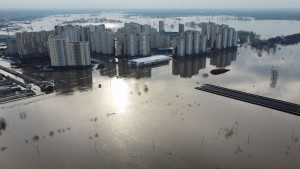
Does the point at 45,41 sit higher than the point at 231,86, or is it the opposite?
the point at 45,41

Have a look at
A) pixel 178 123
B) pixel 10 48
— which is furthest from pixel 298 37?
pixel 10 48

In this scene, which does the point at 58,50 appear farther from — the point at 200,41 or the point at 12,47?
the point at 200,41

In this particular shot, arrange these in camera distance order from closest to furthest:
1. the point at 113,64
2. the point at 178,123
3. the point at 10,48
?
the point at 178,123, the point at 113,64, the point at 10,48

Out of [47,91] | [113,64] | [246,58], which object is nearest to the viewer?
[47,91]

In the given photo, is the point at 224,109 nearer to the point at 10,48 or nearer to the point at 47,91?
the point at 47,91

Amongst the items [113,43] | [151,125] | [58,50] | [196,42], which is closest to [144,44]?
[113,43]
